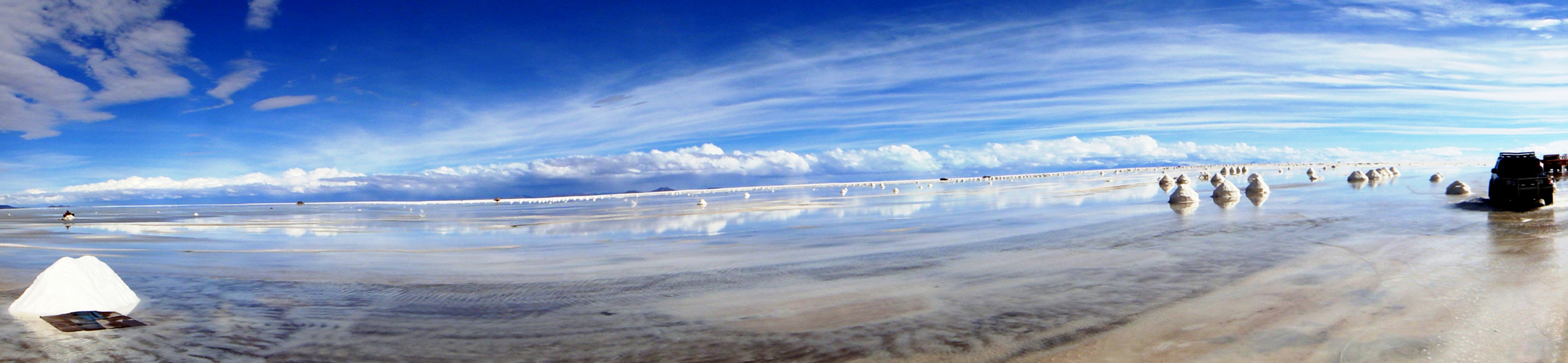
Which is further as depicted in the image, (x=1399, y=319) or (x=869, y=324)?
(x=869, y=324)

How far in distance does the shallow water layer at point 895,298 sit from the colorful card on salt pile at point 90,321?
0.60 feet

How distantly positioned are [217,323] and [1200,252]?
13874 millimetres

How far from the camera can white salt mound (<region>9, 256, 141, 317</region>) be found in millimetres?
7859

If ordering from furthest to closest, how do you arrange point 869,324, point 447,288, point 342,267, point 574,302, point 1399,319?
point 342,267 → point 447,288 → point 574,302 → point 869,324 → point 1399,319

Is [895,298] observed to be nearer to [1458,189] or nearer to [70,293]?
[70,293]

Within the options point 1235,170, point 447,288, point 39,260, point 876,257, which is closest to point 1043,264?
point 876,257

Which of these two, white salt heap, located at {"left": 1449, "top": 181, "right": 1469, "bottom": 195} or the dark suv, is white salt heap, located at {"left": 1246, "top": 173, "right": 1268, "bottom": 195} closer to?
white salt heap, located at {"left": 1449, "top": 181, "right": 1469, "bottom": 195}

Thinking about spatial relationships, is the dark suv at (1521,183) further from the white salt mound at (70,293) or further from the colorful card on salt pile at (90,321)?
the white salt mound at (70,293)

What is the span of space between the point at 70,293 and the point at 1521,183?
29.2 meters

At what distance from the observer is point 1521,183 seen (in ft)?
58.4

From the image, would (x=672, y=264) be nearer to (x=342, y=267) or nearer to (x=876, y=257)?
(x=876, y=257)

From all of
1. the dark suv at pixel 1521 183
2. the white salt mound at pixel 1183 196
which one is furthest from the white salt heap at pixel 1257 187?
the dark suv at pixel 1521 183

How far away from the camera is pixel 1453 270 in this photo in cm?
861

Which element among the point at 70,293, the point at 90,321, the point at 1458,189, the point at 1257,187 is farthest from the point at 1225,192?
the point at 70,293
